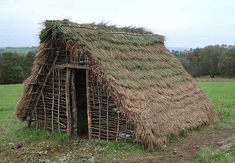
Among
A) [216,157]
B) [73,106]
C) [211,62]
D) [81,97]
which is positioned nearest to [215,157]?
[216,157]

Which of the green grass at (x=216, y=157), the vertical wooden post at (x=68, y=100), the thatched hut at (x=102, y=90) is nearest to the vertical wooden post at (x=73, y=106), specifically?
the thatched hut at (x=102, y=90)

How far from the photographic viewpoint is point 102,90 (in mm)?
12570

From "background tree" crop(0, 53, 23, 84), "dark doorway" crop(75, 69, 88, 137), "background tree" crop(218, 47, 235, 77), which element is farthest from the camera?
"background tree" crop(218, 47, 235, 77)

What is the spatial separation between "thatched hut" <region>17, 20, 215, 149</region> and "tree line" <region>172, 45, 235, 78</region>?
156ft

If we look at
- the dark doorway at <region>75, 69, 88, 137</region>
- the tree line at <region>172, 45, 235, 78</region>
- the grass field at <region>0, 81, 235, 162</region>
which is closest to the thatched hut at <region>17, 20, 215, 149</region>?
the dark doorway at <region>75, 69, 88, 137</region>

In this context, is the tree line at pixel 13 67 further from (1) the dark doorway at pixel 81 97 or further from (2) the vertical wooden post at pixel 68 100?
(2) the vertical wooden post at pixel 68 100

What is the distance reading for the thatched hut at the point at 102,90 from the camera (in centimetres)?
1228

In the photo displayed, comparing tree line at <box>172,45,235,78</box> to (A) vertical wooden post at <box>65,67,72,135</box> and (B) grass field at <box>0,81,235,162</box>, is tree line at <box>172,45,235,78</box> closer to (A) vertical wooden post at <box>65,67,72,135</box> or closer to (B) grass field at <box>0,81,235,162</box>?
(B) grass field at <box>0,81,235,162</box>

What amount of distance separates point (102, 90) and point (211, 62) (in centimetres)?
5617

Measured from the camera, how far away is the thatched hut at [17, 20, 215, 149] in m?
12.3

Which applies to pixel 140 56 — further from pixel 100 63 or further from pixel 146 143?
pixel 146 143

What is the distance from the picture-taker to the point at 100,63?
1248 cm

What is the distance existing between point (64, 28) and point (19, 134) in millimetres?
3925

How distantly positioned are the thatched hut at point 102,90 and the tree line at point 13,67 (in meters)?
43.4
